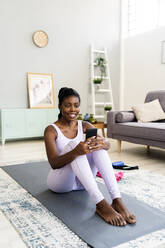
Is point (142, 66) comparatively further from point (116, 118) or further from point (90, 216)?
point (90, 216)

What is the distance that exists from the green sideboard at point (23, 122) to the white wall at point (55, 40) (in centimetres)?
31

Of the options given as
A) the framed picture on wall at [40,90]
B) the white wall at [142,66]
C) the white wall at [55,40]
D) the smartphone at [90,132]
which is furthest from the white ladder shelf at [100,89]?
the smartphone at [90,132]

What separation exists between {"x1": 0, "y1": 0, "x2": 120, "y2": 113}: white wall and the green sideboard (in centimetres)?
31

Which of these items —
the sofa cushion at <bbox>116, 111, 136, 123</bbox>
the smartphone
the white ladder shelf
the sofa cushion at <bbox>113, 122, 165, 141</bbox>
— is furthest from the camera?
the white ladder shelf

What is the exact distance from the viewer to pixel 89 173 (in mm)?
1410

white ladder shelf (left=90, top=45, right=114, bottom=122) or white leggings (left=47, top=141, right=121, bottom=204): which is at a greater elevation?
white ladder shelf (left=90, top=45, right=114, bottom=122)

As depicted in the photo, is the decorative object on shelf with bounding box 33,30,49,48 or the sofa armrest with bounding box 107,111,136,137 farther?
the decorative object on shelf with bounding box 33,30,49,48

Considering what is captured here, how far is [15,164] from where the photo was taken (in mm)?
2762

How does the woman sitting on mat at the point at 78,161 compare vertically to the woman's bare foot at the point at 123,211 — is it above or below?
above

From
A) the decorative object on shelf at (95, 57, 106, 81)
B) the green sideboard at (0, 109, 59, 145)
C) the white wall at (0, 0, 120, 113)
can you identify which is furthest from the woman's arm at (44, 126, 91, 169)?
the decorative object on shelf at (95, 57, 106, 81)

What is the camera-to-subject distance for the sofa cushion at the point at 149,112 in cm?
344

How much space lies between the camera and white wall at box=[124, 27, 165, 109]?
463cm

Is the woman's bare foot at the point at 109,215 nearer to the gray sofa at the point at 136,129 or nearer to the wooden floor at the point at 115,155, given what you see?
the wooden floor at the point at 115,155

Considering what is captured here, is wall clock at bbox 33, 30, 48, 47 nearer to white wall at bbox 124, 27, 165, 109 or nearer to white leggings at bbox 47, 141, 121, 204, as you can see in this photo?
white wall at bbox 124, 27, 165, 109
